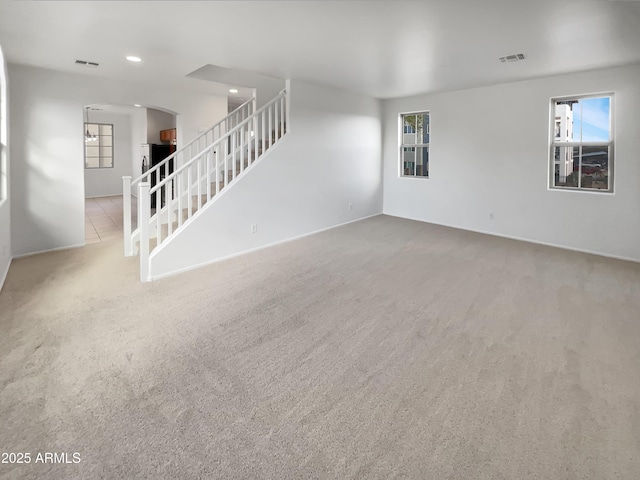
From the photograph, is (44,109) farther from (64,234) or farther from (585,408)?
(585,408)

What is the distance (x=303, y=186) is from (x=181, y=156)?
2.47 m

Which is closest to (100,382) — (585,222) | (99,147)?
(585,222)

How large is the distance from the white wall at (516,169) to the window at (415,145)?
190 mm

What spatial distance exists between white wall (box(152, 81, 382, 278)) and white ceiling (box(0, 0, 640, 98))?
1186mm

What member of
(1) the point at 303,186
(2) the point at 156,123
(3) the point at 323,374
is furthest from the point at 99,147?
(3) the point at 323,374

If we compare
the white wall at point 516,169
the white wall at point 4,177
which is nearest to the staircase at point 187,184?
the white wall at point 4,177

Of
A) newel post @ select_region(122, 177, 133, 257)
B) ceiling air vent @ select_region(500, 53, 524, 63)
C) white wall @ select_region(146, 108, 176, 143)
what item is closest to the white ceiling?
ceiling air vent @ select_region(500, 53, 524, 63)

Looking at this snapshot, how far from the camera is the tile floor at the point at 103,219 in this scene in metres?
6.57

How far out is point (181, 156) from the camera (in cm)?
695

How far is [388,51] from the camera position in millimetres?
4406

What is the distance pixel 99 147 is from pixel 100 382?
11.8m

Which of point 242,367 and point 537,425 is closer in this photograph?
point 537,425

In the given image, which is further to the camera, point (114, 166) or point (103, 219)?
point (114, 166)

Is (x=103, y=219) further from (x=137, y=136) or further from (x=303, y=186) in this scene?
(x=303, y=186)
